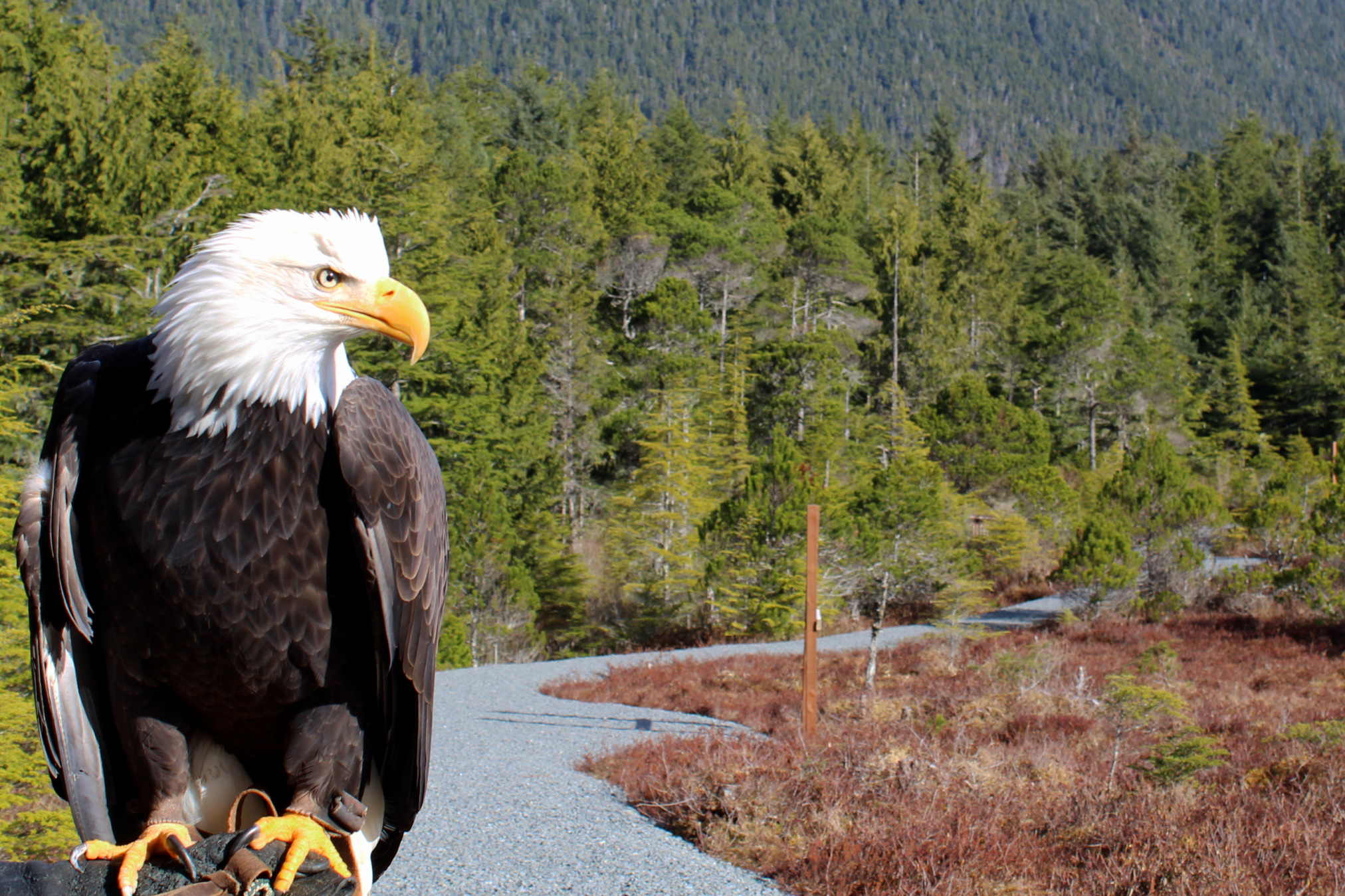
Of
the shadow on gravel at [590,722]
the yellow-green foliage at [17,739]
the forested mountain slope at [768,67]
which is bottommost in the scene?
the shadow on gravel at [590,722]

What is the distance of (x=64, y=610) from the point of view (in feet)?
6.71

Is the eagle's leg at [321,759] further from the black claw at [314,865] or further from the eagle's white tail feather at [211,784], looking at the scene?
the eagle's white tail feather at [211,784]

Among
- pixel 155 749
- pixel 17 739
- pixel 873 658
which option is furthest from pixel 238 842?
pixel 873 658

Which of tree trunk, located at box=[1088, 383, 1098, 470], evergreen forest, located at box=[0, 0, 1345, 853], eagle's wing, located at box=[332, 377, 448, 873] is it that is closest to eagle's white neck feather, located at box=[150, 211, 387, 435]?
eagle's wing, located at box=[332, 377, 448, 873]

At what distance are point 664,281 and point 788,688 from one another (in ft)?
57.3

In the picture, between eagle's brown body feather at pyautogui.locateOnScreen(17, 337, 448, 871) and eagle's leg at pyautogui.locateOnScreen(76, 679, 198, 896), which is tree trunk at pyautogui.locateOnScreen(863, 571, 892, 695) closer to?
eagle's brown body feather at pyautogui.locateOnScreen(17, 337, 448, 871)

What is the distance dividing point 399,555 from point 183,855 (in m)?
0.69

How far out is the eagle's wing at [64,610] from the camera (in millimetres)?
2018

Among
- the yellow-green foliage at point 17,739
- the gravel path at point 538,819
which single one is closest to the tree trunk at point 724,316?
the gravel path at point 538,819

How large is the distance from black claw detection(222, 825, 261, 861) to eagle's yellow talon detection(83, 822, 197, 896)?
157mm

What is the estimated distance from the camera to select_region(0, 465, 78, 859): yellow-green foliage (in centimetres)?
→ 473

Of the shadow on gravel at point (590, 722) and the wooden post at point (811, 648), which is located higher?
the wooden post at point (811, 648)

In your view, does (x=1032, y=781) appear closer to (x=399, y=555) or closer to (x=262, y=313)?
(x=399, y=555)

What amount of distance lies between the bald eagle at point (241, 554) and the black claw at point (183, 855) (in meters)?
0.01
